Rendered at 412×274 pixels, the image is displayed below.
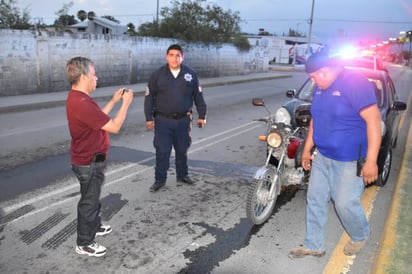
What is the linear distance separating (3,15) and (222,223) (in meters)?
15.2

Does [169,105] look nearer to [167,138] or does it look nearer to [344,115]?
[167,138]

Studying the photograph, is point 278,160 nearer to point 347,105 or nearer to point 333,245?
point 333,245

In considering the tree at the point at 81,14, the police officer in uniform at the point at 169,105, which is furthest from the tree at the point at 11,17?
the tree at the point at 81,14

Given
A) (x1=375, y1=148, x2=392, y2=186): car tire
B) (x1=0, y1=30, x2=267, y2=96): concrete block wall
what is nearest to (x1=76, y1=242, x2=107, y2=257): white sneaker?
(x1=375, y1=148, x2=392, y2=186): car tire

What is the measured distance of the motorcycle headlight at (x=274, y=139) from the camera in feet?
14.2

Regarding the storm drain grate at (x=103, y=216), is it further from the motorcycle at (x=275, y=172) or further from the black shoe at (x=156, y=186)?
the motorcycle at (x=275, y=172)

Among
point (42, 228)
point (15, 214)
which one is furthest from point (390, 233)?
point (15, 214)

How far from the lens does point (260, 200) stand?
443 cm

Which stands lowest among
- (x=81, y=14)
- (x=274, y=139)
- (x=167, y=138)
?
(x=167, y=138)

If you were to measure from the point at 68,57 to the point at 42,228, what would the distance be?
12669mm

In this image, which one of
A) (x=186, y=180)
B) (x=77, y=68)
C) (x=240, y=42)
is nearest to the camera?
(x=77, y=68)

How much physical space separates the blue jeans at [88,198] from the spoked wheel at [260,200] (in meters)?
1.53

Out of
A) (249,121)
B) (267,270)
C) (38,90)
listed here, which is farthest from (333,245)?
(38,90)

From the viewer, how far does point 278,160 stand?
4711mm
